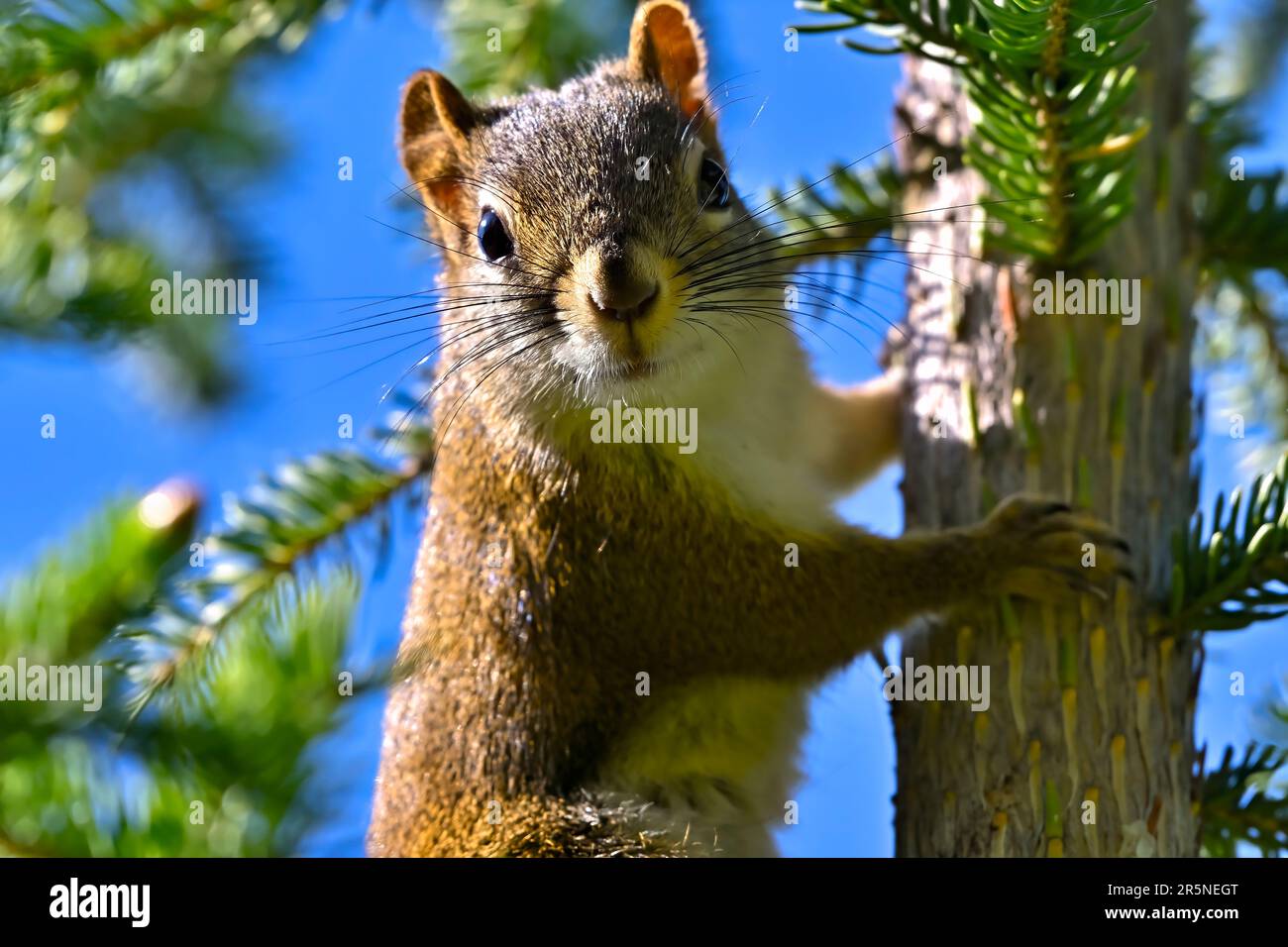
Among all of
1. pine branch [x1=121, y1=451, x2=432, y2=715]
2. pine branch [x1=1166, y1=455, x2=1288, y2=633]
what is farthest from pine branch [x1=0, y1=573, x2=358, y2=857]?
pine branch [x1=1166, y1=455, x2=1288, y2=633]

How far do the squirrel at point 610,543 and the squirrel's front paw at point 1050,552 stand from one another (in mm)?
125

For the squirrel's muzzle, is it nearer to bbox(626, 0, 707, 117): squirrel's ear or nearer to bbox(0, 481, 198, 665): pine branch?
bbox(626, 0, 707, 117): squirrel's ear

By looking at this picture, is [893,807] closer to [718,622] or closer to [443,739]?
[718,622]

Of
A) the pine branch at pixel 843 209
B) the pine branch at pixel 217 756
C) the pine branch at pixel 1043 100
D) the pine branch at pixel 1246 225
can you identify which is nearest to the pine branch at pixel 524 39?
the pine branch at pixel 843 209

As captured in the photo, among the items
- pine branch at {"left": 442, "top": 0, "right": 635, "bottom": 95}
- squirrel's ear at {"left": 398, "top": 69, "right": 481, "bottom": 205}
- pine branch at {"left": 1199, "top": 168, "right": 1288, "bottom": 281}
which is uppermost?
pine branch at {"left": 442, "top": 0, "right": 635, "bottom": 95}

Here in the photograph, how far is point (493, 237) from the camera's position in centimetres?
256

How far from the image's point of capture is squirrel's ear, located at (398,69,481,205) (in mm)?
2678

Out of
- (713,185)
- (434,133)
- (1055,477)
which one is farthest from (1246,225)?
(434,133)

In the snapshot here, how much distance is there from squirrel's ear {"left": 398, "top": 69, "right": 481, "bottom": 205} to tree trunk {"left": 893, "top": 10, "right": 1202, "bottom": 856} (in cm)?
94

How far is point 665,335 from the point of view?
2.30m

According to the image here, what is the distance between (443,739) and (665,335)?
1054 mm

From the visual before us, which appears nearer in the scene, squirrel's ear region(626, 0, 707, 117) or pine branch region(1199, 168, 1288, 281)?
pine branch region(1199, 168, 1288, 281)
